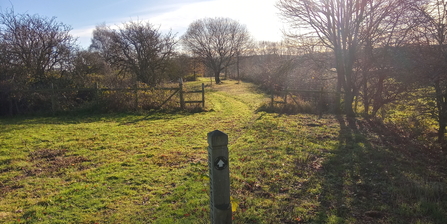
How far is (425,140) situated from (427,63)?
2896 mm

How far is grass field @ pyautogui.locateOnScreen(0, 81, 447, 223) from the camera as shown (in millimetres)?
4121

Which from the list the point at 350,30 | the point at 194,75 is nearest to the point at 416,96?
the point at 350,30

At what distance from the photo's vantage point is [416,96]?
8711 mm

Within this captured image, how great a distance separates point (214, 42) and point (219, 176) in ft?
142

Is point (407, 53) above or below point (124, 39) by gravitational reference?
below

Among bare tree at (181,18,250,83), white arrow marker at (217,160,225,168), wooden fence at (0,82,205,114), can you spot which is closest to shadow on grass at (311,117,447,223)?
white arrow marker at (217,160,225,168)

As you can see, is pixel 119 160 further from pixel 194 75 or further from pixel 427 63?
pixel 194 75

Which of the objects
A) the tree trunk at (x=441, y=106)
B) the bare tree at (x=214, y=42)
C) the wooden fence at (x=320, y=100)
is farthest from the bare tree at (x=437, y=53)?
the bare tree at (x=214, y=42)

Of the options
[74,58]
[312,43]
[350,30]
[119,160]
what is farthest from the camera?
[74,58]

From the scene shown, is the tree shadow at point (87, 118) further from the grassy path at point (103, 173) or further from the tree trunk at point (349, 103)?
the tree trunk at point (349, 103)

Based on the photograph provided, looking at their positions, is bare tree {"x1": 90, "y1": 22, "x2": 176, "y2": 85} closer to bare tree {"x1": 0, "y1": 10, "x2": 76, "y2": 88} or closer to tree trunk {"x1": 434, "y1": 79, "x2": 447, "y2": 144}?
bare tree {"x1": 0, "y1": 10, "x2": 76, "y2": 88}

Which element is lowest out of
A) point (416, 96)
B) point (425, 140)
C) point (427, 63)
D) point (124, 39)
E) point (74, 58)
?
point (425, 140)

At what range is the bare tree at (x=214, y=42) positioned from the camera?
43875 millimetres

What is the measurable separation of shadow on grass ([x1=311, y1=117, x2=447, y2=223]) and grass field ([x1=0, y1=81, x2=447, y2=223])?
20mm
